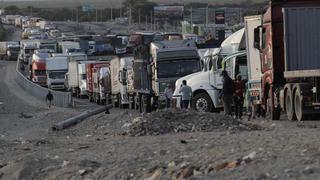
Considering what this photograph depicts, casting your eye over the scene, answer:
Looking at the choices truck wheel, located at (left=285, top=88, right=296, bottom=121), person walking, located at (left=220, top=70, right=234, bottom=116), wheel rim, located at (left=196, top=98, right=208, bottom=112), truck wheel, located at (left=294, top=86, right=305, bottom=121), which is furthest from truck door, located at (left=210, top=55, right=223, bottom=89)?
truck wheel, located at (left=294, top=86, right=305, bottom=121)

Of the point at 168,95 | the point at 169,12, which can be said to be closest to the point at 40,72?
the point at 168,95

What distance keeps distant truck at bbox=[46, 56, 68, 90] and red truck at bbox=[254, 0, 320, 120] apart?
152 ft

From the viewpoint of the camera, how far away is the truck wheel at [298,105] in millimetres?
20094

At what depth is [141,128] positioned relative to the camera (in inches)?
760

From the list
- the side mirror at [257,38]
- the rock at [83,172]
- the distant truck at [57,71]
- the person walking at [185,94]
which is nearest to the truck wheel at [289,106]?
the side mirror at [257,38]

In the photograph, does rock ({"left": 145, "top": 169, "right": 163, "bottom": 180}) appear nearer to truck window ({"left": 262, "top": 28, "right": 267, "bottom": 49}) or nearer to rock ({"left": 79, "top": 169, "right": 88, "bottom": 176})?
rock ({"left": 79, "top": 169, "right": 88, "bottom": 176})

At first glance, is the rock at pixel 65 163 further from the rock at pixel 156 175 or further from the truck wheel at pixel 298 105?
the truck wheel at pixel 298 105

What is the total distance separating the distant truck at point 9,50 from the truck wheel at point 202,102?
307 ft

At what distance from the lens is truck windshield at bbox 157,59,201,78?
109 ft

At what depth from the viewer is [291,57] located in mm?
21125

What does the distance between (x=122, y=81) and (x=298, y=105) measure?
77.6 ft

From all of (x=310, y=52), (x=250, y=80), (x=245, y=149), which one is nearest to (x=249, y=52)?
(x=250, y=80)

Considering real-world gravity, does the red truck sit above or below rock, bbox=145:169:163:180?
above

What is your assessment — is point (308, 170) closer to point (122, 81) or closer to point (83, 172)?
point (83, 172)
